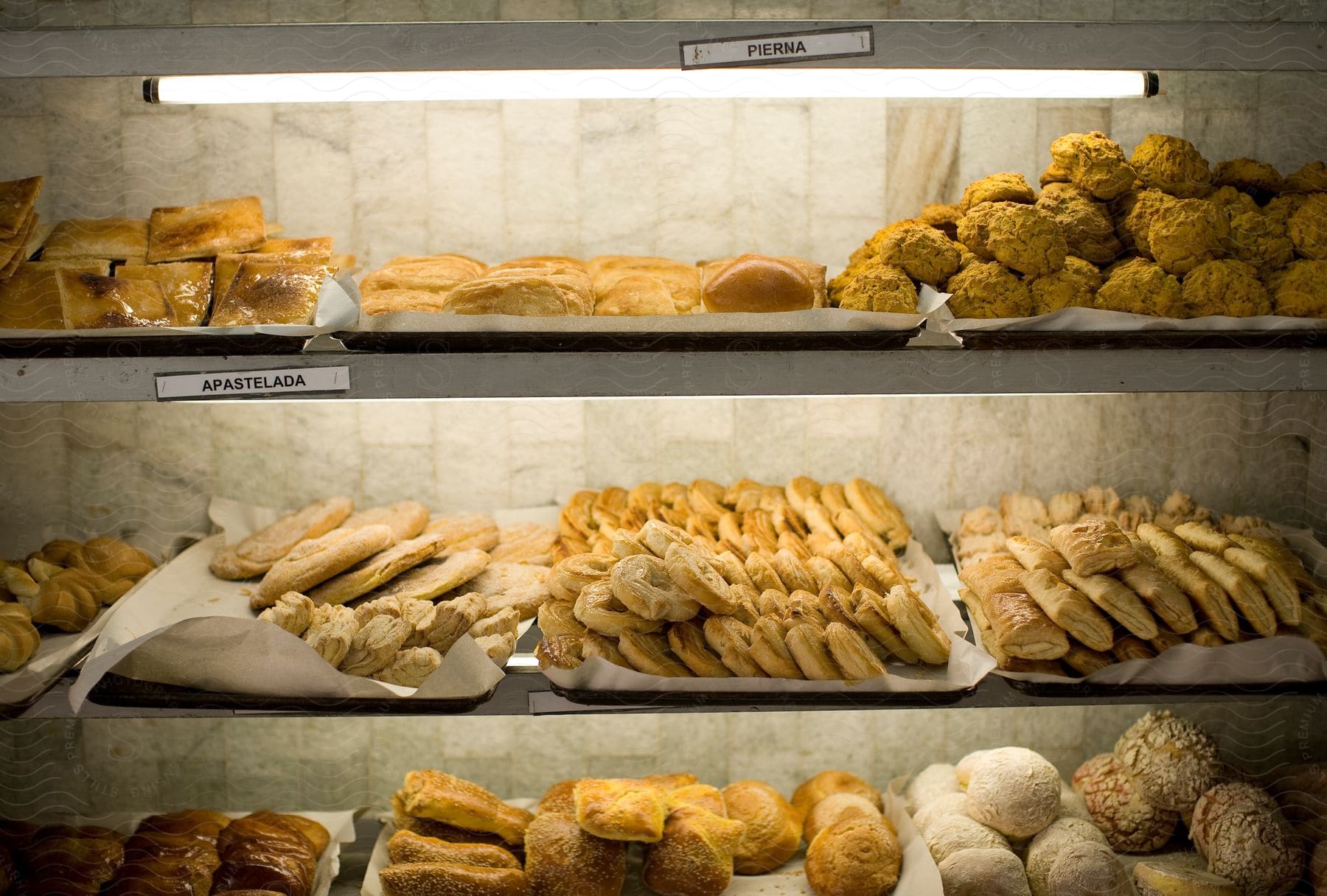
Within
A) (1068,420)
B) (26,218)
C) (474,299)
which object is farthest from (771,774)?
(26,218)

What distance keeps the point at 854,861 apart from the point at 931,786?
32cm

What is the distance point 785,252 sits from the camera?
233 centimetres

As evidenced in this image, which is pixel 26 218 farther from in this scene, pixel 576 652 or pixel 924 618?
pixel 924 618

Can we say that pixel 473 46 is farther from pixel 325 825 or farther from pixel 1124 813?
pixel 1124 813

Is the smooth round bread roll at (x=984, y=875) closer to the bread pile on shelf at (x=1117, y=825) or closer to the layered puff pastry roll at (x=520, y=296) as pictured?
the bread pile on shelf at (x=1117, y=825)

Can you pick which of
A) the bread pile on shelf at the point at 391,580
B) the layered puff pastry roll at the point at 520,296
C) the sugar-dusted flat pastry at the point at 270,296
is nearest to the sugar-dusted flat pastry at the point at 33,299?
the sugar-dusted flat pastry at the point at 270,296

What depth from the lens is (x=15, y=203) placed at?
6.25 ft

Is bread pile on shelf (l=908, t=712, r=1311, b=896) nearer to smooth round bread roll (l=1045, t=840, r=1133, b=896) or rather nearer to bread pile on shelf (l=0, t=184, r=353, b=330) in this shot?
smooth round bread roll (l=1045, t=840, r=1133, b=896)

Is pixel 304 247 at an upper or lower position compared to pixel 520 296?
upper

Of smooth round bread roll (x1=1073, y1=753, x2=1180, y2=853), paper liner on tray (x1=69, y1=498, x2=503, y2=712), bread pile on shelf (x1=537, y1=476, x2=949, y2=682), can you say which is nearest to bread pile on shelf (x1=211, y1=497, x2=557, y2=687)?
paper liner on tray (x1=69, y1=498, x2=503, y2=712)

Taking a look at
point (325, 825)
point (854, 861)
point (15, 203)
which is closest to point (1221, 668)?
point (854, 861)

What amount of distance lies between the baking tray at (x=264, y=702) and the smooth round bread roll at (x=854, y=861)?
718 mm

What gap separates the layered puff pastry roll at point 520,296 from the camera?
5.67 feet

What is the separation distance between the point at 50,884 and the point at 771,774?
152 cm
